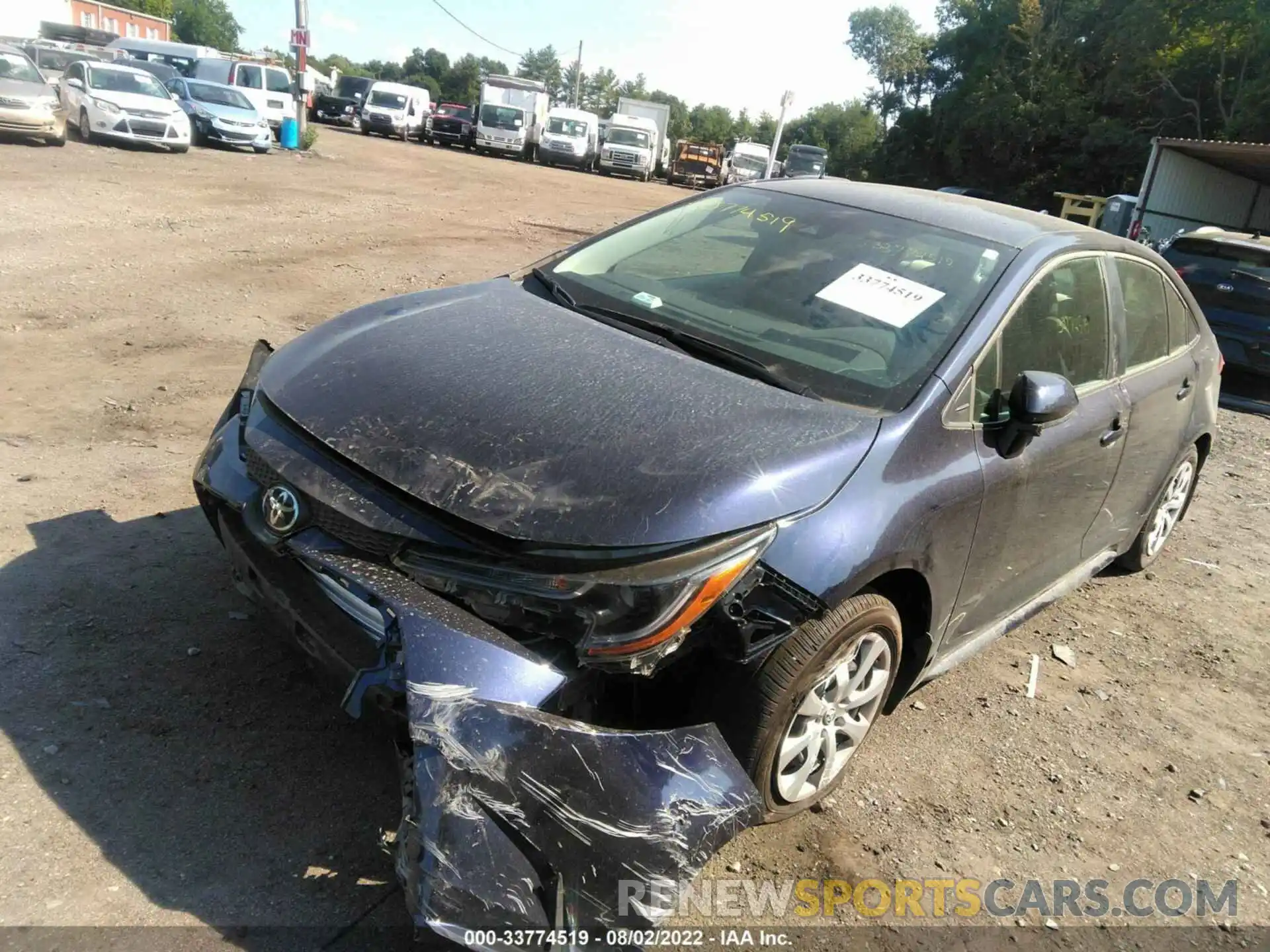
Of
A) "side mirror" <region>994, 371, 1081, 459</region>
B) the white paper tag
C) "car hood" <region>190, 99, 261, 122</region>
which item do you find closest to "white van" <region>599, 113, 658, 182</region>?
"car hood" <region>190, 99, 261, 122</region>

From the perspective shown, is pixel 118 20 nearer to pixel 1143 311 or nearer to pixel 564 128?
pixel 564 128

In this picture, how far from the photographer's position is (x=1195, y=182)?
1941cm

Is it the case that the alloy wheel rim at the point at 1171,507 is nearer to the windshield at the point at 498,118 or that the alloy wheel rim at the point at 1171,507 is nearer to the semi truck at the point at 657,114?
the windshield at the point at 498,118

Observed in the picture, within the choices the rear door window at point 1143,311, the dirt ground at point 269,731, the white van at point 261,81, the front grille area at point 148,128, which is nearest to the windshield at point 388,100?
the white van at point 261,81

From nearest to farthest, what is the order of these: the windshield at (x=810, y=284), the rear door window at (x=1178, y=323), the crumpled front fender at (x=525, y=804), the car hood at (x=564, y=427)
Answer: the crumpled front fender at (x=525, y=804)
the car hood at (x=564, y=427)
the windshield at (x=810, y=284)
the rear door window at (x=1178, y=323)

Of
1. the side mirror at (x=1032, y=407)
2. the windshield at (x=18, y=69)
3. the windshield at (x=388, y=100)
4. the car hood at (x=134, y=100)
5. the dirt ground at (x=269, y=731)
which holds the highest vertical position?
the side mirror at (x=1032, y=407)

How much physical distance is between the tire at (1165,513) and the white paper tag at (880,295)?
2.18 m

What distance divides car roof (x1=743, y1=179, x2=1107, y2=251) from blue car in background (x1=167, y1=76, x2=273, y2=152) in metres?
19.9

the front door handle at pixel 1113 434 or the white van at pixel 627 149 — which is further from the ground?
the front door handle at pixel 1113 434

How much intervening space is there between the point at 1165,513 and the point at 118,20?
3179 inches

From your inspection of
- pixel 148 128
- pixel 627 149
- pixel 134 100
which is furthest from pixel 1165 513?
pixel 627 149

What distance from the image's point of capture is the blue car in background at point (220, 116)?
2084 centimetres

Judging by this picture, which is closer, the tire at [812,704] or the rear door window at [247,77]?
the tire at [812,704]

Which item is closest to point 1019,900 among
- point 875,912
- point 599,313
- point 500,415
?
point 875,912
